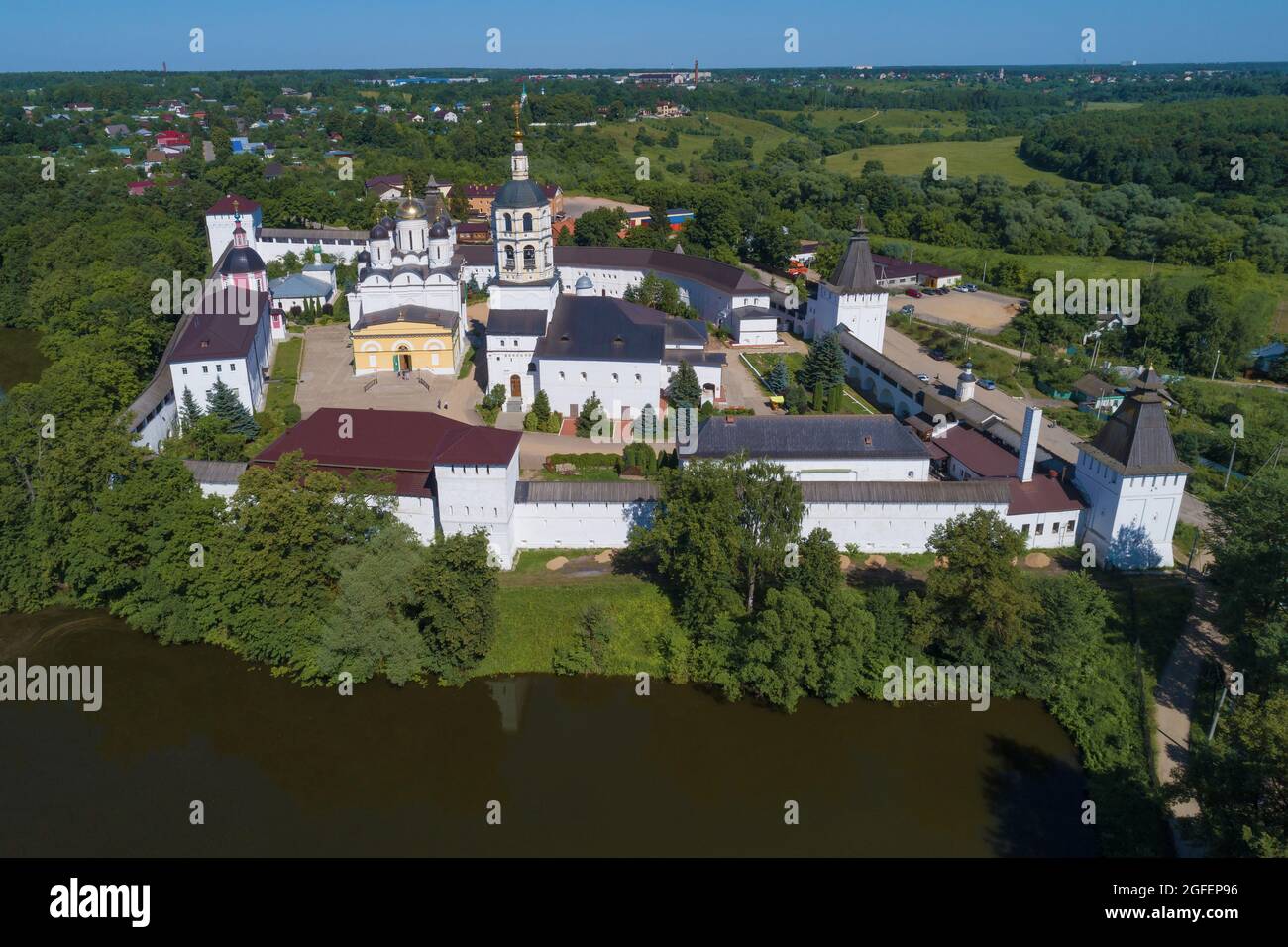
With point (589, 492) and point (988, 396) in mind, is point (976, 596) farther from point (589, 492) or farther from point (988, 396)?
point (988, 396)

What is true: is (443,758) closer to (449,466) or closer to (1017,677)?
(449,466)

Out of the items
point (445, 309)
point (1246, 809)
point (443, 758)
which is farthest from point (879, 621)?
point (445, 309)

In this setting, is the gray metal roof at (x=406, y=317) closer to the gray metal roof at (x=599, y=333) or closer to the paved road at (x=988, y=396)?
the gray metal roof at (x=599, y=333)

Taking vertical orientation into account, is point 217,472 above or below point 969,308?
below

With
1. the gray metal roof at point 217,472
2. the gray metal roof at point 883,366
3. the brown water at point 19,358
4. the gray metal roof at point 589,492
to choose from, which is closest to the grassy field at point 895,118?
the gray metal roof at point 883,366

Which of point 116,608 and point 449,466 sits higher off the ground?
point 449,466

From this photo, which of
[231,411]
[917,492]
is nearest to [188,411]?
[231,411]

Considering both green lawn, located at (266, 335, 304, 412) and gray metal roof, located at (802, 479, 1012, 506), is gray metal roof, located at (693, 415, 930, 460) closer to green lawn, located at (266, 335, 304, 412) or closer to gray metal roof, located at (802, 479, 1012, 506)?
gray metal roof, located at (802, 479, 1012, 506)

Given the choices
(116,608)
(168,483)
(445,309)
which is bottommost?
(116,608)
